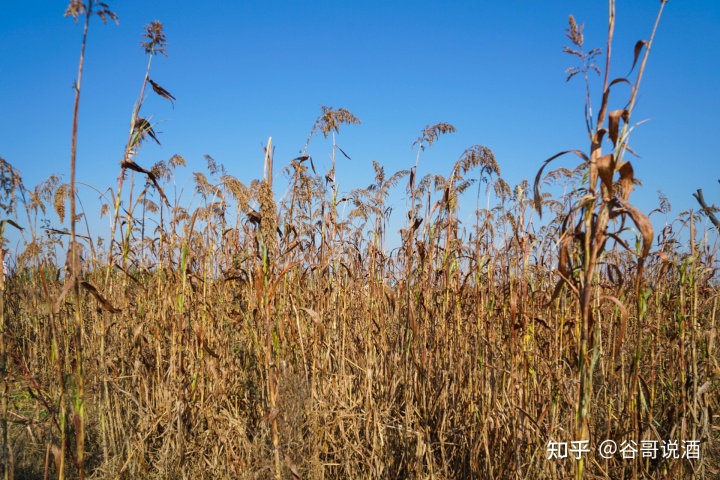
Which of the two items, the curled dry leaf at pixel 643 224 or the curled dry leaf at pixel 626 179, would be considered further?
the curled dry leaf at pixel 626 179

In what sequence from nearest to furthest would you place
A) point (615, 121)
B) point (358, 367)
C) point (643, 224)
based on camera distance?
point (643, 224) < point (615, 121) < point (358, 367)

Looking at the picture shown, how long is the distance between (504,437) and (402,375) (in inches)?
25.1

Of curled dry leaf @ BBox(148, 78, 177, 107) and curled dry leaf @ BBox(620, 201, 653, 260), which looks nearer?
curled dry leaf @ BBox(620, 201, 653, 260)

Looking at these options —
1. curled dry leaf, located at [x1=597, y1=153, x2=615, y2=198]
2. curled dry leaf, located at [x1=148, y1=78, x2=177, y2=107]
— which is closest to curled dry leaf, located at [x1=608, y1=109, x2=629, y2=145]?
curled dry leaf, located at [x1=597, y1=153, x2=615, y2=198]

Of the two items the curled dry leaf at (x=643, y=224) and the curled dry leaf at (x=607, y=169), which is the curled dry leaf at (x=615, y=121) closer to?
the curled dry leaf at (x=607, y=169)

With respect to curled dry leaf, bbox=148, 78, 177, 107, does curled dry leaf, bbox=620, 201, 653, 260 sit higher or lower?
lower

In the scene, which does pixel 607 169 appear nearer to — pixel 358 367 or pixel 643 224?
pixel 643 224

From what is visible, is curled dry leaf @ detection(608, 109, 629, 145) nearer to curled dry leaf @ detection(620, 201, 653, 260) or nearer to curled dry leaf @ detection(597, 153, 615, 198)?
curled dry leaf @ detection(597, 153, 615, 198)

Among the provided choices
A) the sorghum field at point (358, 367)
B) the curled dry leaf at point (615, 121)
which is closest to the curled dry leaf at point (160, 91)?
the sorghum field at point (358, 367)

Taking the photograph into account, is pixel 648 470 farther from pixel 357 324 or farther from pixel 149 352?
pixel 149 352

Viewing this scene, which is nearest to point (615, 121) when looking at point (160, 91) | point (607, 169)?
Answer: point (607, 169)

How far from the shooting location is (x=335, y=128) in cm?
313

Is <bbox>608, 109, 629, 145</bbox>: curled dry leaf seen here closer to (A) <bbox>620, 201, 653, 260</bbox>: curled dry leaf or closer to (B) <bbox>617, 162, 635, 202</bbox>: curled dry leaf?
(B) <bbox>617, 162, 635, 202</bbox>: curled dry leaf

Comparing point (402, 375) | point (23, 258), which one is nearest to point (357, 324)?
point (402, 375)
